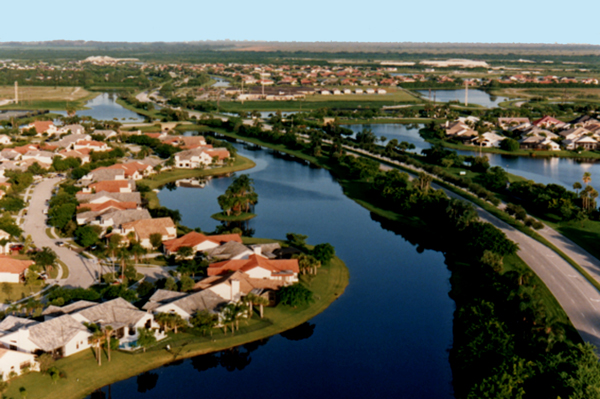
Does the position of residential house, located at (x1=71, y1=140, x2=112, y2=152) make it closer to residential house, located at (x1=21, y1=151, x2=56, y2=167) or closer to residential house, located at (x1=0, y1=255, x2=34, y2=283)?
residential house, located at (x1=21, y1=151, x2=56, y2=167)

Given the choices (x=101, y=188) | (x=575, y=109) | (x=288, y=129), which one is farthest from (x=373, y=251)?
(x=575, y=109)

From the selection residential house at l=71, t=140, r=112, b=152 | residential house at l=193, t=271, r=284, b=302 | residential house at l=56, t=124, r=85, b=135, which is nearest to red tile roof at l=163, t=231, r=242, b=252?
residential house at l=193, t=271, r=284, b=302

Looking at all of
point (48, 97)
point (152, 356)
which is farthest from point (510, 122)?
point (48, 97)

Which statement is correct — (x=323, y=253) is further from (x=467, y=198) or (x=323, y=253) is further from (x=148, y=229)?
(x=467, y=198)

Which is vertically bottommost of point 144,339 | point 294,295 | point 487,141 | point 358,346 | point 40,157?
point 358,346

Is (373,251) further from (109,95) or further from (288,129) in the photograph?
(109,95)

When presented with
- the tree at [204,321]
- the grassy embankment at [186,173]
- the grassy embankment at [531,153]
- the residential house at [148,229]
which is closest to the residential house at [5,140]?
the grassy embankment at [186,173]
